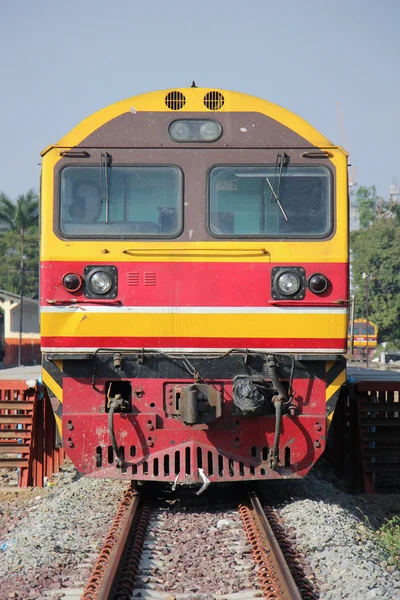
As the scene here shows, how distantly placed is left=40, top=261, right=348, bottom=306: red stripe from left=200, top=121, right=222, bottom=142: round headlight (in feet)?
3.86

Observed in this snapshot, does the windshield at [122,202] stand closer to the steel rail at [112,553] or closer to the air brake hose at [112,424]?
the air brake hose at [112,424]

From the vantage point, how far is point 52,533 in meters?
6.68

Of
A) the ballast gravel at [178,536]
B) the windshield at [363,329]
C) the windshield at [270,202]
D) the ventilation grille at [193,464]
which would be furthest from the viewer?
the windshield at [363,329]

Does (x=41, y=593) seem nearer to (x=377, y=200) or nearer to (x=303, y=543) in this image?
(x=303, y=543)

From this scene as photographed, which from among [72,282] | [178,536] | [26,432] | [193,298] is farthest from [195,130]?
[26,432]

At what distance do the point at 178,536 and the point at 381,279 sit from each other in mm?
57048

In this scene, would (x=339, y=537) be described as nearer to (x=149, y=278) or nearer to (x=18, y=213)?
(x=149, y=278)

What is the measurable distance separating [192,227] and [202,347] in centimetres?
108

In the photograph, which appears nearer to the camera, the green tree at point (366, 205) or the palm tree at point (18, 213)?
the palm tree at point (18, 213)

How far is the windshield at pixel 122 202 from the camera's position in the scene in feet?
25.1

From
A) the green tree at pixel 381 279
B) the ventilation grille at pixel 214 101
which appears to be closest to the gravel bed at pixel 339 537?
the ventilation grille at pixel 214 101

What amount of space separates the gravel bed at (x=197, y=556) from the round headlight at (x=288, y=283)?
79.2 inches

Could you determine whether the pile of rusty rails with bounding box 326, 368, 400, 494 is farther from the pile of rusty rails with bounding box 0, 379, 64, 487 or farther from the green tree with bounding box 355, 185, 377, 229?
the green tree with bounding box 355, 185, 377, 229

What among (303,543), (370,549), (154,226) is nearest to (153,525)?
(303,543)
